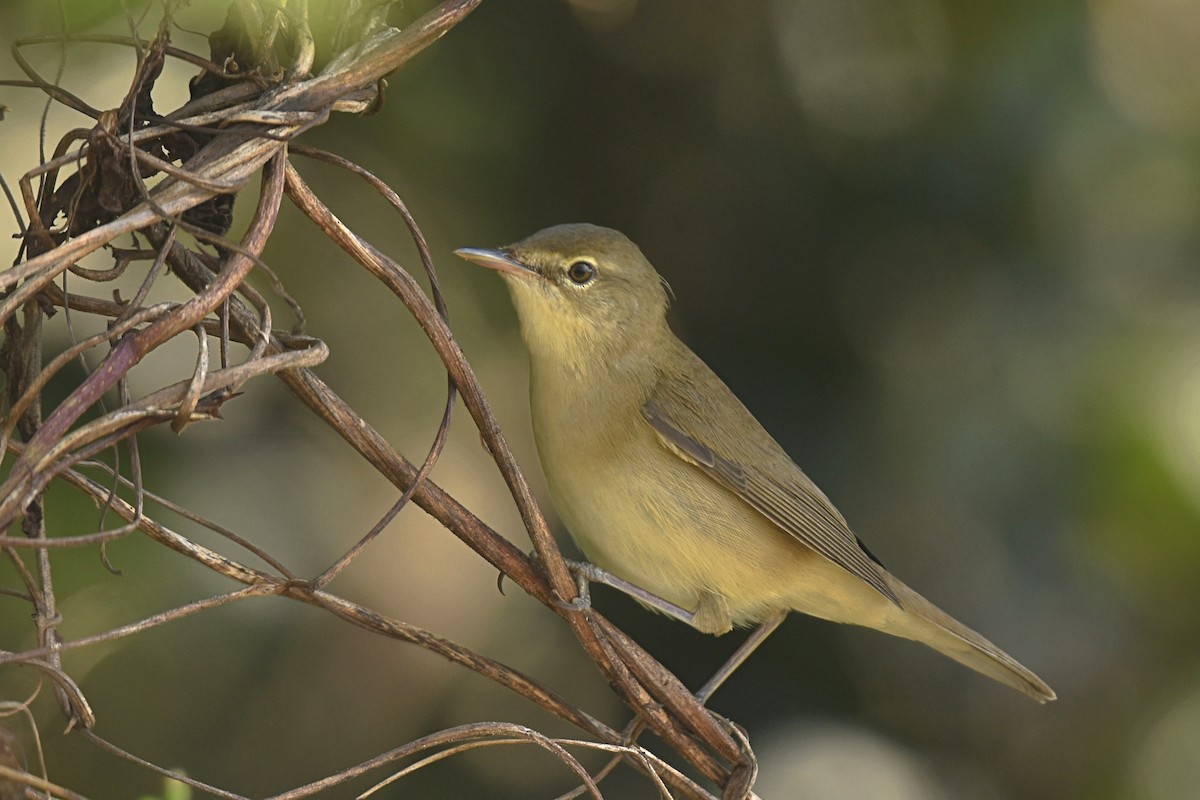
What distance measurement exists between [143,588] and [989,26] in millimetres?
2886

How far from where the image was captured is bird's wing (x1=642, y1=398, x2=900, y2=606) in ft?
10.4

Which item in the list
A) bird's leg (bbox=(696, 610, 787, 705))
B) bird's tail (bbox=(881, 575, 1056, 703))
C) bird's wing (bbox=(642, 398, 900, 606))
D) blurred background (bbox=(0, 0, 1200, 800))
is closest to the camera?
bird's wing (bbox=(642, 398, 900, 606))

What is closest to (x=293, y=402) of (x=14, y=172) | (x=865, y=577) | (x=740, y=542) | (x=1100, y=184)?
(x=14, y=172)

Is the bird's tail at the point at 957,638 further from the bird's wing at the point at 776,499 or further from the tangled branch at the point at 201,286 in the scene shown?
the tangled branch at the point at 201,286

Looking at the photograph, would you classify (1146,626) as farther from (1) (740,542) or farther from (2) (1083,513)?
(1) (740,542)

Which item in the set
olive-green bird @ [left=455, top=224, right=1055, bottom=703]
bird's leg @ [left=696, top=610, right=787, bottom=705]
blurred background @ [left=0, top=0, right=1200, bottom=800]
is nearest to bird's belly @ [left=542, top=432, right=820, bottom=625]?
olive-green bird @ [left=455, top=224, right=1055, bottom=703]

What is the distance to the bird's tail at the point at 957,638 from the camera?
11.2 feet

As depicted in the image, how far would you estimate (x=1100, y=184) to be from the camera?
367 cm

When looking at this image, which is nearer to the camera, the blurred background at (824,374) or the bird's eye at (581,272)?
the bird's eye at (581,272)

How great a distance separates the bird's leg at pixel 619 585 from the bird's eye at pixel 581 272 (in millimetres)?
788

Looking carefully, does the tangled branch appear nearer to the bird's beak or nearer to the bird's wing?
the bird's beak

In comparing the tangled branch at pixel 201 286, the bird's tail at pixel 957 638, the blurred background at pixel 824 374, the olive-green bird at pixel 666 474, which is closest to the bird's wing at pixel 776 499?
the olive-green bird at pixel 666 474

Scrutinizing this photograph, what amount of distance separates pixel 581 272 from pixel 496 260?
0.96 feet

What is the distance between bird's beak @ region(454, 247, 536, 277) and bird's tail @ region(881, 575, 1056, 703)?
1339 millimetres
